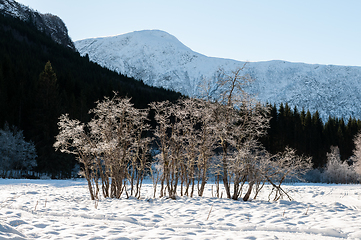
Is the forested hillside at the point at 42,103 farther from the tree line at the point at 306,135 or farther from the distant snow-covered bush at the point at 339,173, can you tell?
the distant snow-covered bush at the point at 339,173

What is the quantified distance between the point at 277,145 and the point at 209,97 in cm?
5282

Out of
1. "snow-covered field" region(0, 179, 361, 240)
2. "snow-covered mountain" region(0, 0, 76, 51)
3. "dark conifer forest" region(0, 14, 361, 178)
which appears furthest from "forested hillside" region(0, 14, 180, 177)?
"snow-covered mountain" region(0, 0, 76, 51)

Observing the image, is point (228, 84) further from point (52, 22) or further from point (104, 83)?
point (52, 22)

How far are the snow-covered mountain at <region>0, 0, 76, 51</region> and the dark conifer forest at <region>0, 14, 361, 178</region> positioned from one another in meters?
31.5

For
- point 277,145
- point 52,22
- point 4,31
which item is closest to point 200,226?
point 277,145

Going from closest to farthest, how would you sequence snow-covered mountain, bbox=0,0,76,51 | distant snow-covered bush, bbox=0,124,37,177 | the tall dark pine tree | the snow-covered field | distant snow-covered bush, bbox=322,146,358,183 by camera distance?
the snow-covered field → distant snow-covered bush, bbox=0,124,37,177 → the tall dark pine tree → distant snow-covered bush, bbox=322,146,358,183 → snow-covered mountain, bbox=0,0,76,51

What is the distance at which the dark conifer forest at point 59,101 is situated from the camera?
39750 mm

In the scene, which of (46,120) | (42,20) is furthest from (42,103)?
(42,20)

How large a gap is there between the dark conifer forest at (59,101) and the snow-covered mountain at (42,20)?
103ft

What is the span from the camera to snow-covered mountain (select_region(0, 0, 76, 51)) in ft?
382

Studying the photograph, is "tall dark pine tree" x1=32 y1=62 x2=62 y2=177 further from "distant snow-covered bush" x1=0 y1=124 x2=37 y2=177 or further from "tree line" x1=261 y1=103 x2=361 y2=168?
"tree line" x1=261 y1=103 x2=361 y2=168

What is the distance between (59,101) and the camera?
41.7 meters

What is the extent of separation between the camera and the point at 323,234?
7.44m

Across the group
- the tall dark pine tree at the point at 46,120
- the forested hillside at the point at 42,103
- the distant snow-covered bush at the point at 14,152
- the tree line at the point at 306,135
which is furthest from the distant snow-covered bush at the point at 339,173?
the distant snow-covered bush at the point at 14,152
